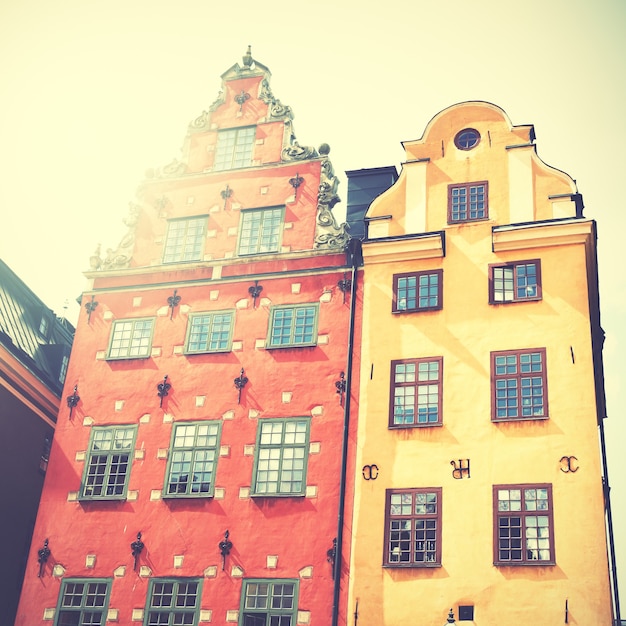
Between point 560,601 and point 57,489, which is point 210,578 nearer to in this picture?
point 57,489

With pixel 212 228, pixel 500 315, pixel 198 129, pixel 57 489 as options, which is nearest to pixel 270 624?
pixel 57 489

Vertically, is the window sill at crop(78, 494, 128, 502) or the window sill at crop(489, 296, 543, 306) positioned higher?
the window sill at crop(489, 296, 543, 306)

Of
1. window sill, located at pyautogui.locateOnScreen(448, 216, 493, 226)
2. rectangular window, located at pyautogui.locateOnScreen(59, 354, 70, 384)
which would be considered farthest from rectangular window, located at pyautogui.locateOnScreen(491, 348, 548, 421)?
rectangular window, located at pyautogui.locateOnScreen(59, 354, 70, 384)

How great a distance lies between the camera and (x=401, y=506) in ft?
67.4

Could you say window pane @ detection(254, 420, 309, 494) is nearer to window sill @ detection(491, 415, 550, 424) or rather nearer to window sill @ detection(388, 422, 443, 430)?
window sill @ detection(388, 422, 443, 430)

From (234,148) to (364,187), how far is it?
462cm

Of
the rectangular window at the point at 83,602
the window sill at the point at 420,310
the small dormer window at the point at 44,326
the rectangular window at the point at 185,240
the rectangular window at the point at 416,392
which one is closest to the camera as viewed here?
the rectangular window at the point at 416,392

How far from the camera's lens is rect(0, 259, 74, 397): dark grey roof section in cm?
2769

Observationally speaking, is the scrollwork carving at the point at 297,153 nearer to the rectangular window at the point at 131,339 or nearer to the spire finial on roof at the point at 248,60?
the spire finial on roof at the point at 248,60

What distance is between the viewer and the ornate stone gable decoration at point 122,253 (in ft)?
87.4

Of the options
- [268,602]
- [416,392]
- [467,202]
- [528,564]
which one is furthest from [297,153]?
[528,564]

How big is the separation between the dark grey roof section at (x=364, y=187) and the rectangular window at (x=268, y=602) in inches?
410

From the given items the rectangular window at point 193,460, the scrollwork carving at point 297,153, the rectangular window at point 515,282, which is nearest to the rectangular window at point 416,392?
the rectangular window at point 515,282

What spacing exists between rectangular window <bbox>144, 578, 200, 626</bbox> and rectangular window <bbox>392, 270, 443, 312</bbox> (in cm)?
891
